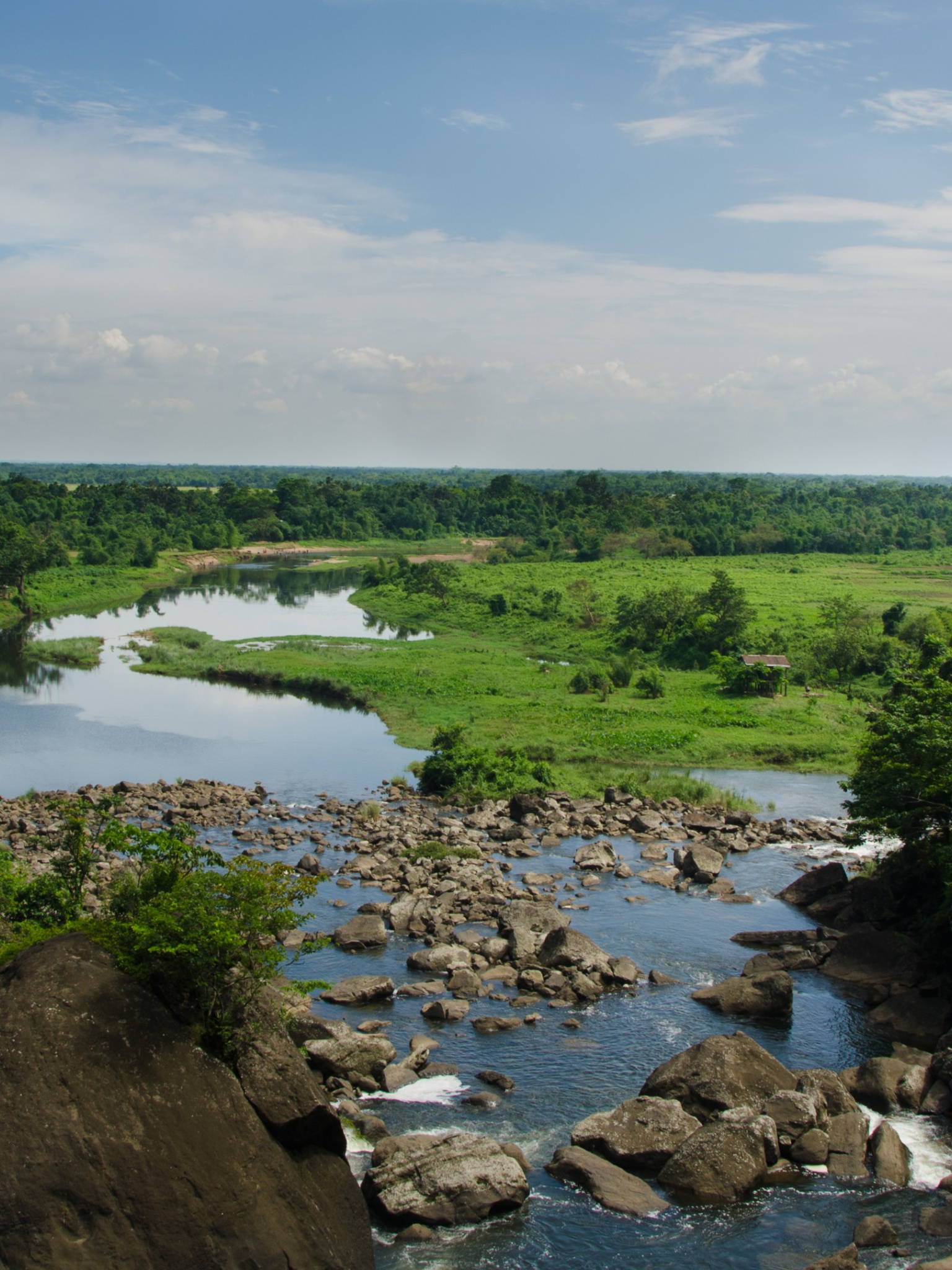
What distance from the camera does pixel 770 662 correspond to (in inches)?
2589

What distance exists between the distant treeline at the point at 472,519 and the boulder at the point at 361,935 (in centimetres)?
9422

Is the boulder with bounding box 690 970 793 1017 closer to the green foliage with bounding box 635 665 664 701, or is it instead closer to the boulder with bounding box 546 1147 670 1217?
the boulder with bounding box 546 1147 670 1217

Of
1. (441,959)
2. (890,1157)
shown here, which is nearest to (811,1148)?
(890,1157)

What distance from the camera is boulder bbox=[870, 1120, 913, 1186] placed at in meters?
20.6

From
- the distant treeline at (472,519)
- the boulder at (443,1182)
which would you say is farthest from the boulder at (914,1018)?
the distant treeline at (472,519)

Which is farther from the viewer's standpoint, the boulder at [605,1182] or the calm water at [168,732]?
the calm water at [168,732]

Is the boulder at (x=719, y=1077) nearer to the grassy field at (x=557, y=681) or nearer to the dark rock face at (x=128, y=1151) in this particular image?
the dark rock face at (x=128, y=1151)

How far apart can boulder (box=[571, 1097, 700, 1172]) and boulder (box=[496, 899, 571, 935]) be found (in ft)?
30.8

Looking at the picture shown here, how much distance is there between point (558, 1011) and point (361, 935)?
6765 mm

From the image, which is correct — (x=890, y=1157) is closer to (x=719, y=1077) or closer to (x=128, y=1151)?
(x=719, y=1077)

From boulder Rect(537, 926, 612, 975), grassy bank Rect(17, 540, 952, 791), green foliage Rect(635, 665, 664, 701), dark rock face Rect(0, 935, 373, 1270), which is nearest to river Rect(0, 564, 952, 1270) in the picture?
boulder Rect(537, 926, 612, 975)

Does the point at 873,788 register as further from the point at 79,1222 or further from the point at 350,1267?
the point at 79,1222

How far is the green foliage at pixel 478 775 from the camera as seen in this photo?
157ft

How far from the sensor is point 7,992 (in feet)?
52.3
